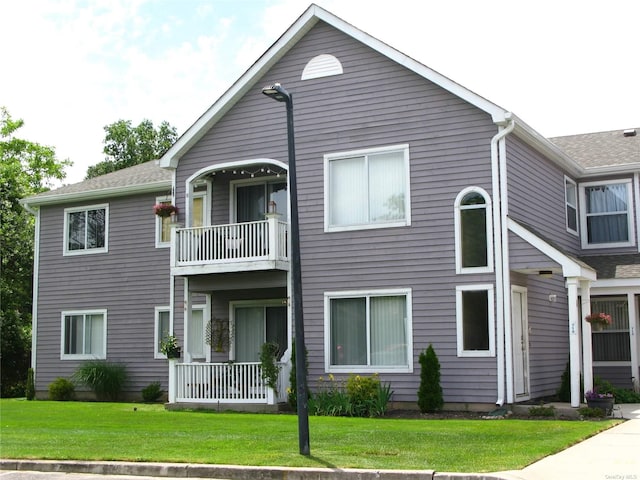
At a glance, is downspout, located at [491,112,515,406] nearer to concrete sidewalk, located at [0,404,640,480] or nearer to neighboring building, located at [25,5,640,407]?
neighboring building, located at [25,5,640,407]

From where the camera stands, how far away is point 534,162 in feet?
64.3

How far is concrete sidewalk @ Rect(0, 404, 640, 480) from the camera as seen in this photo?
30.9 feet

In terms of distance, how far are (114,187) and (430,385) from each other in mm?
11963

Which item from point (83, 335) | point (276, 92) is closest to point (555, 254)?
point (276, 92)

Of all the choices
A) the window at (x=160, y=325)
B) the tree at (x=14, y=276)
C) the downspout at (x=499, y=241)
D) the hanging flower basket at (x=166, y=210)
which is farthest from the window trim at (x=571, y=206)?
the tree at (x=14, y=276)

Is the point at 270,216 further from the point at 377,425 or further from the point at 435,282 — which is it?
the point at 377,425

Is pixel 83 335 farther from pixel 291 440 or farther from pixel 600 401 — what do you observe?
pixel 600 401

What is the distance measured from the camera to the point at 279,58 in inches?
799

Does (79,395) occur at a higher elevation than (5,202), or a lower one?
lower

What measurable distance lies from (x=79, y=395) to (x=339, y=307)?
9633 mm

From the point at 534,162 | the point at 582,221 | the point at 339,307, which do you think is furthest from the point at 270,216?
the point at 582,221

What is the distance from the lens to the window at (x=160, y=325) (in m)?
23.7

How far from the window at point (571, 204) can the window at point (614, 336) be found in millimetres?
2006

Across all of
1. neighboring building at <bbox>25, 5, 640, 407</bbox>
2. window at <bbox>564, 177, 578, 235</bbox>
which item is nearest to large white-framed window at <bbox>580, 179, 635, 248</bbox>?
neighboring building at <bbox>25, 5, 640, 407</bbox>
